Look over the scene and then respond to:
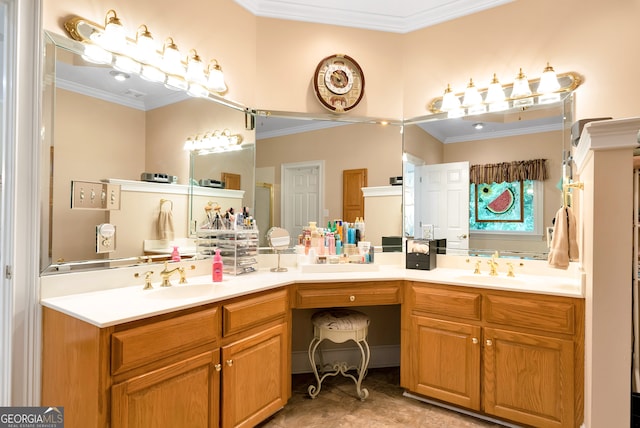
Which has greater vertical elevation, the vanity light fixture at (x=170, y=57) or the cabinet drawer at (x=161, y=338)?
the vanity light fixture at (x=170, y=57)

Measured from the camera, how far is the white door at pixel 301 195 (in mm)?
2691

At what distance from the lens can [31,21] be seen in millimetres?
1529

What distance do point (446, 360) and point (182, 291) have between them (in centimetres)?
170

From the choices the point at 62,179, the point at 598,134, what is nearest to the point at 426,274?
the point at 598,134

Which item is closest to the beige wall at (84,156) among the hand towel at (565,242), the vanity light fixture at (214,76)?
the vanity light fixture at (214,76)

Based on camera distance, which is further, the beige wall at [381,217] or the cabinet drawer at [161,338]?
the beige wall at [381,217]

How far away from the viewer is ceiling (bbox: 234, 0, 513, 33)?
8.51 feet

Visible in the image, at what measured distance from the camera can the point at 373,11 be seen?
8.91 feet

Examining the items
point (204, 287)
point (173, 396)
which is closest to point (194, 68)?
point (204, 287)

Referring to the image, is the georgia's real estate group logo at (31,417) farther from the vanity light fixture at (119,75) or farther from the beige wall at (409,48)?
the beige wall at (409,48)

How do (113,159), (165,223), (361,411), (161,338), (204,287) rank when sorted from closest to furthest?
(161,338), (113,159), (204,287), (165,223), (361,411)

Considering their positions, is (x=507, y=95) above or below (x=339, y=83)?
below

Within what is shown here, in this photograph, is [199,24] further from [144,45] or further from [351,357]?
[351,357]

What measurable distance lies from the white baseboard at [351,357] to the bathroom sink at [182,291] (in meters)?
1.17
